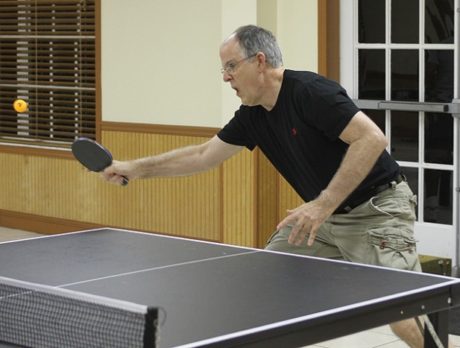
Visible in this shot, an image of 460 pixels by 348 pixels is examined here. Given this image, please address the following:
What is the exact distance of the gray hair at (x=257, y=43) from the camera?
14.5ft

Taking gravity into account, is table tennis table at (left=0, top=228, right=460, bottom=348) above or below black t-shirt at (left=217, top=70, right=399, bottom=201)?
below

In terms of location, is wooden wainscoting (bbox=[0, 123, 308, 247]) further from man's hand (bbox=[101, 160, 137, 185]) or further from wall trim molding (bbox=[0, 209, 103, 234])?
man's hand (bbox=[101, 160, 137, 185])

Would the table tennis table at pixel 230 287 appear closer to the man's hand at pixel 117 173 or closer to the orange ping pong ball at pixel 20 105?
the man's hand at pixel 117 173

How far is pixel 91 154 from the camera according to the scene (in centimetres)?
445

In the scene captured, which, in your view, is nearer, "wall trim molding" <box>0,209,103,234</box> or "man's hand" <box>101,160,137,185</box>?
"man's hand" <box>101,160,137,185</box>

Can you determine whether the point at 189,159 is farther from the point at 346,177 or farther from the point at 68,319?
the point at 68,319

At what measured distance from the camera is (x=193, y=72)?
26.6 ft

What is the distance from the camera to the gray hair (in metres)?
4.41

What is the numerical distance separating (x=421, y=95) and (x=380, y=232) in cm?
287

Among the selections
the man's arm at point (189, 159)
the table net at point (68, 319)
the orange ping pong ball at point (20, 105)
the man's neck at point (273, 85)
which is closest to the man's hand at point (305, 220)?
the man's neck at point (273, 85)

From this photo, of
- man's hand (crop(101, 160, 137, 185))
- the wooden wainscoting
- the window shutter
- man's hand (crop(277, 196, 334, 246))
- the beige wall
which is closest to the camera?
man's hand (crop(277, 196, 334, 246))

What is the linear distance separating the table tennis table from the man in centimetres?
39

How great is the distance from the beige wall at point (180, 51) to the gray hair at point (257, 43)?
300 cm

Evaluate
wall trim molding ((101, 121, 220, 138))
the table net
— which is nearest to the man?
the table net
